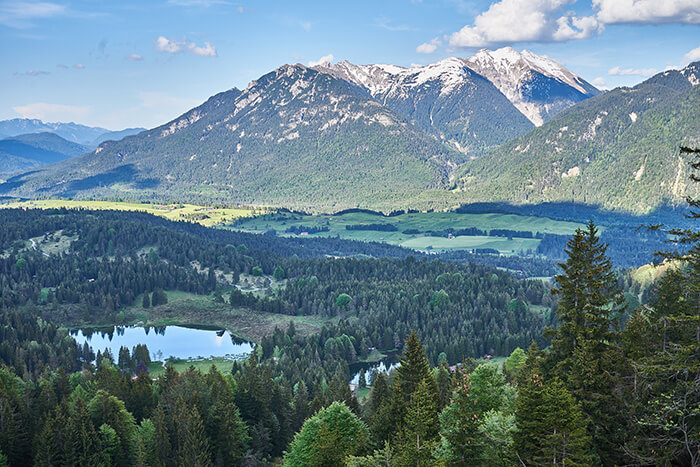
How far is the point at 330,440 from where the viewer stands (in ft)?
190

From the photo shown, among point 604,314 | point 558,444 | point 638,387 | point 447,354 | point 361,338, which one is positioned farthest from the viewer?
point 361,338

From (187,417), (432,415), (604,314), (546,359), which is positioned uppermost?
(604,314)

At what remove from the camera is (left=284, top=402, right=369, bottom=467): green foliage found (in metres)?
58.2

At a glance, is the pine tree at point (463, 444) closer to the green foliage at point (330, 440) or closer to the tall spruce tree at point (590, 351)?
the tall spruce tree at point (590, 351)

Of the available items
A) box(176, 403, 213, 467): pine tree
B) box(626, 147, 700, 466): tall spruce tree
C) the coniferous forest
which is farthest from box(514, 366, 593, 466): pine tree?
box(176, 403, 213, 467): pine tree

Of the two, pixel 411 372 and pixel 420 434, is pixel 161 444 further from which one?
pixel 420 434

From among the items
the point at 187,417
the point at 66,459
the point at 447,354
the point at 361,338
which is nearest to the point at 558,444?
the point at 187,417

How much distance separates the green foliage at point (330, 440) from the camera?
5825cm

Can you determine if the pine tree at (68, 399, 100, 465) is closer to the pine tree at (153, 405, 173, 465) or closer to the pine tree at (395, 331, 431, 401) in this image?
the pine tree at (153, 405, 173, 465)

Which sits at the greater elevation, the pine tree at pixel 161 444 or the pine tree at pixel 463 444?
the pine tree at pixel 463 444

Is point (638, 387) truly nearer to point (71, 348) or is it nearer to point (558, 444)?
point (558, 444)

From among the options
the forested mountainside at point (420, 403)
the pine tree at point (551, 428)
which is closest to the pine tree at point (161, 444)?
the forested mountainside at point (420, 403)

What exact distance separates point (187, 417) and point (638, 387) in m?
58.1

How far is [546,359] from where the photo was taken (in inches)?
2092
